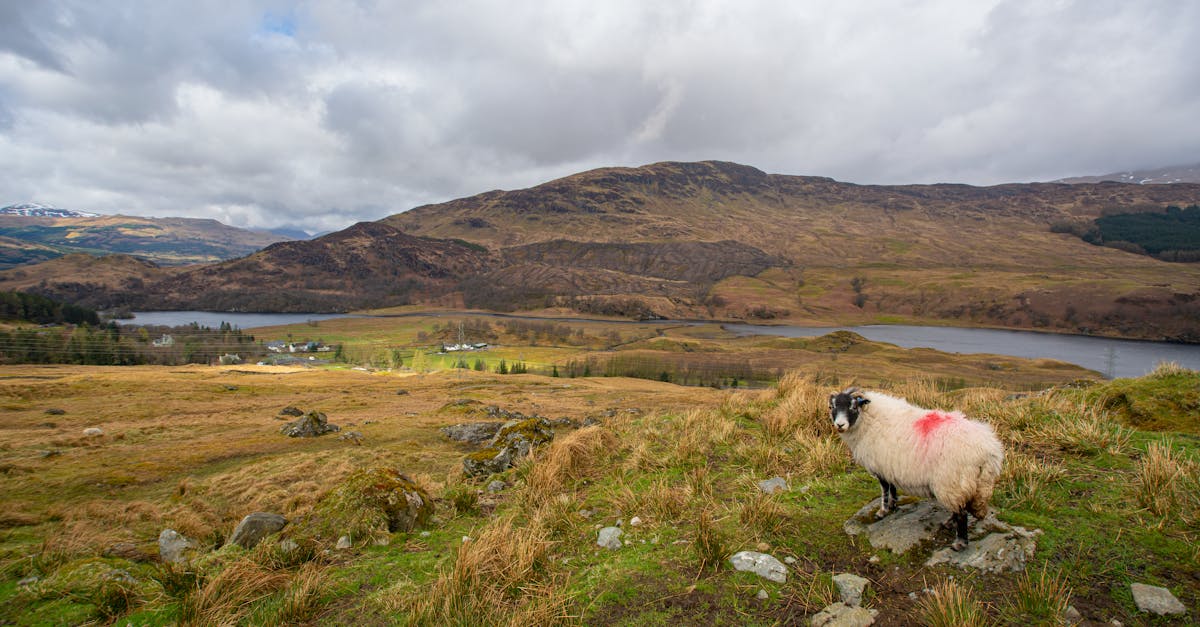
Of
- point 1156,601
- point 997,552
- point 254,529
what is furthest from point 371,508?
point 1156,601

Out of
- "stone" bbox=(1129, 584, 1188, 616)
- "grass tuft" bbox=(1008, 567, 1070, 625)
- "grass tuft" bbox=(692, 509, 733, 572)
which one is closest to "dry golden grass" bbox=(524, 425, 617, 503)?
"grass tuft" bbox=(692, 509, 733, 572)

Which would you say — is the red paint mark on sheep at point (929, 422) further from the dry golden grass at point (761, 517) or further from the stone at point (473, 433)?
the stone at point (473, 433)

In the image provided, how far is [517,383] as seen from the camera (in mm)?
66875

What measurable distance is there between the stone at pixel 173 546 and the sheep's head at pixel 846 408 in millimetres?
10343

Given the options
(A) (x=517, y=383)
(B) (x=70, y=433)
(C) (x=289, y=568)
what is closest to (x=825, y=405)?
(C) (x=289, y=568)

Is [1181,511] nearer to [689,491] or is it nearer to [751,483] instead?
[751,483]

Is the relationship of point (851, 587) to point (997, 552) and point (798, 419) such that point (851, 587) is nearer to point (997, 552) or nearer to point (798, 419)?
point (997, 552)

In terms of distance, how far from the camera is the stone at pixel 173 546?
796cm

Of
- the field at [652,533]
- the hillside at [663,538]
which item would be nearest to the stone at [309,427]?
the field at [652,533]

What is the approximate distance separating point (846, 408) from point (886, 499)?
1099mm

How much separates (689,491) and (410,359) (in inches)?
4607

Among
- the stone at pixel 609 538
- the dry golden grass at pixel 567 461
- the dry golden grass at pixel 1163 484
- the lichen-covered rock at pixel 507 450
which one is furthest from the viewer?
the lichen-covered rock at pixel 507 450

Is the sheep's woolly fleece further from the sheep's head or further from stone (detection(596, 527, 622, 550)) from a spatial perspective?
stone (detection(596, 527, 622, 550))

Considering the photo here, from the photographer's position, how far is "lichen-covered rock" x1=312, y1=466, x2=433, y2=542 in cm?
702
